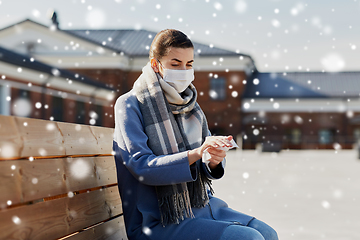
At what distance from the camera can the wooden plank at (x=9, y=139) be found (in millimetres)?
1507

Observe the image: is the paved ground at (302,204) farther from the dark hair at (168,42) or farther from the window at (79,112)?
the window at (79,112)

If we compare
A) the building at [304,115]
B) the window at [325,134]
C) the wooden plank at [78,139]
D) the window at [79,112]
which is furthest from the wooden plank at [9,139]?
the window at [325,134]

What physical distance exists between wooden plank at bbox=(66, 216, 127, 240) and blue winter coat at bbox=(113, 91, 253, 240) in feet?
0.77

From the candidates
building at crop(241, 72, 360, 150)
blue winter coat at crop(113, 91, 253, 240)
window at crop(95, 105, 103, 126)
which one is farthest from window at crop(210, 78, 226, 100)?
blue winter coat at crop(113, 91, 253, 240)

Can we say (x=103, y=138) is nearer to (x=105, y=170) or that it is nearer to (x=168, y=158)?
(x=105, y=170)

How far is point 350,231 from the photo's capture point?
14.5 feet

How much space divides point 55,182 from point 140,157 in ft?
1.35

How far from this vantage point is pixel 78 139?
2.10m

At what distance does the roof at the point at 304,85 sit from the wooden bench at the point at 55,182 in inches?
1314

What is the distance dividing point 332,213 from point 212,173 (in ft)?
13.4

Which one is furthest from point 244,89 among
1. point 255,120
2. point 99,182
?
point 99,182

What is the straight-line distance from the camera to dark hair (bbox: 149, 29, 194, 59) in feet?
6.54

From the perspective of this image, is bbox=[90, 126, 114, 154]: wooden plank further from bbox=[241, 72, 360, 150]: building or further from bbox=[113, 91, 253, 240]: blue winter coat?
bbox=[241, 72, 360, 150]: building

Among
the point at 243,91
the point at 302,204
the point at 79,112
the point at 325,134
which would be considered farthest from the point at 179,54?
the point at 325,134
